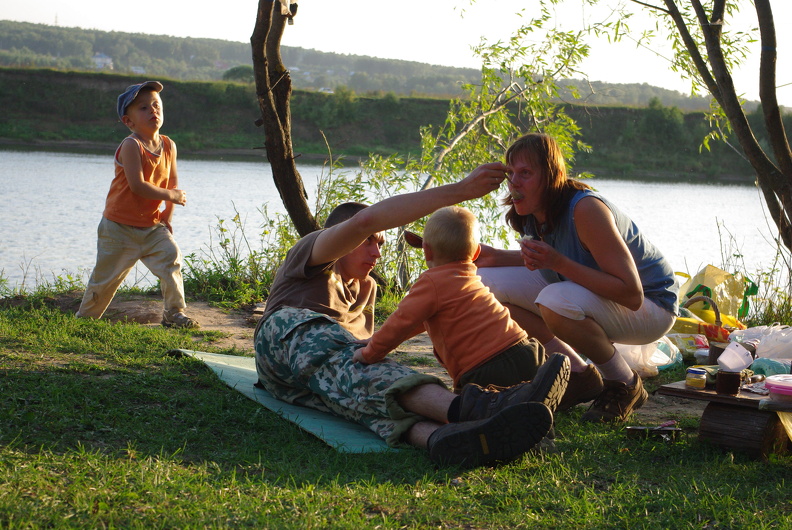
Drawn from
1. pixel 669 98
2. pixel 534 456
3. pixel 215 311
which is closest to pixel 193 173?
pixel 215 311

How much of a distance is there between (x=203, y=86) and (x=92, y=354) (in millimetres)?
30058

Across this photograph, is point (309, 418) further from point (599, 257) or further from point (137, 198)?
point (137, 198)

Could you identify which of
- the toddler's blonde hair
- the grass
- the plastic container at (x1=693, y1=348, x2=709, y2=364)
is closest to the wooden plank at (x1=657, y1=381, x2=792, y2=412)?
the grass

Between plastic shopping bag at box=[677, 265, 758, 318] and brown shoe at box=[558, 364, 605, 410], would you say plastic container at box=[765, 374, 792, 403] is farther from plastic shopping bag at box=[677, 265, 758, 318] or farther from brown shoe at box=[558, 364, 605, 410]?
plastic shopping bag at box=[677, 265, 758, 318]

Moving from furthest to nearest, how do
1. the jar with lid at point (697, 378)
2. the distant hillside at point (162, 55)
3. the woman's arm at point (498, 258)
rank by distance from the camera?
the distant hillside at point (162, 55)
the woman's arm at point (498, 258)
the jar with lid at point (697, 378)

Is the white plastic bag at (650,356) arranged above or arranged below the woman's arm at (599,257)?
below

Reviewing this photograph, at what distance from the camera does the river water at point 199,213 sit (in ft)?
30.3

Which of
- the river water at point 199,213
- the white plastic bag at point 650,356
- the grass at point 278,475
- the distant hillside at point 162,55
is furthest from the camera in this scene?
the distant hillside at point 162,55

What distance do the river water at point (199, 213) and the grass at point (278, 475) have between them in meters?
3.74

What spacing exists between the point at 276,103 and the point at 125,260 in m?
1.77

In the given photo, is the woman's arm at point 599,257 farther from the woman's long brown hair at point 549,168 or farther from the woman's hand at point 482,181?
the woman's hand at point 482,181

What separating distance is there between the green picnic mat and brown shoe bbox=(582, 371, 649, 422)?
1053 mm

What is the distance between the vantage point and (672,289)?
4.00 meters

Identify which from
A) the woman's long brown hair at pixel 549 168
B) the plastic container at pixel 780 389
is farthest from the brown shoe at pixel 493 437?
the woman's long brown hair at pixel 549 168
